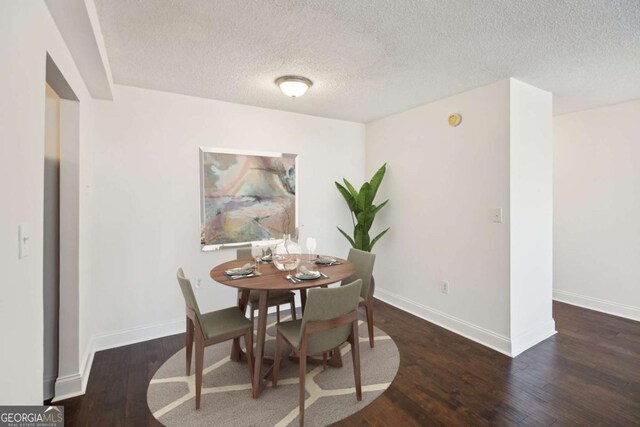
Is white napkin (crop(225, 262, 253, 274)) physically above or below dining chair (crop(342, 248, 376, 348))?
above

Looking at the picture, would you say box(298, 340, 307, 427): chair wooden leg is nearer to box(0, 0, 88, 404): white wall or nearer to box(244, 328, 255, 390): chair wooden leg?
box(244, 328, 255, 390): chair wooden leg

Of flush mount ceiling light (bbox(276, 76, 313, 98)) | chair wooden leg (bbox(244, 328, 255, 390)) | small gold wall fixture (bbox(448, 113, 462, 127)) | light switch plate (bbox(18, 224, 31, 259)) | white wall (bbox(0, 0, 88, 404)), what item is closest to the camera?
white wall (bbox(0, 0, 88, 404))

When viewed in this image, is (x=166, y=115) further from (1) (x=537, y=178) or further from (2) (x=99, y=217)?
(1) (x=537, y=178)

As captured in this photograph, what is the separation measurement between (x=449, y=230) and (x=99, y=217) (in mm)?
3376

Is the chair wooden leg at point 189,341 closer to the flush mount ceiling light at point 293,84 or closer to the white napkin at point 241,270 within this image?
the white napkin at point 241,270

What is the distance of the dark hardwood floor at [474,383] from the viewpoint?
6.25ft

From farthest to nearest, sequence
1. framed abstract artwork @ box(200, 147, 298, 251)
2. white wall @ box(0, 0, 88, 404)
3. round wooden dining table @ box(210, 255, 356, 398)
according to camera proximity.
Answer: framed abstract artwork @ box(200, 147, 298, 251), round wooden dining table @ box(210, 255, 356, 398), white wall @ box(0, 0, 88, 404)

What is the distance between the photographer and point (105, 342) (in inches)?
110

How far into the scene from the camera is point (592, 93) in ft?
9.98

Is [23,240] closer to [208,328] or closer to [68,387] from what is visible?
[208,328]

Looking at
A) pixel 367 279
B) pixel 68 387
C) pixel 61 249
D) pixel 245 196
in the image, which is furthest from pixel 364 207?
pixel 68 387

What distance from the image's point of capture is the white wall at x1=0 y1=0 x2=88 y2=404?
102 cm

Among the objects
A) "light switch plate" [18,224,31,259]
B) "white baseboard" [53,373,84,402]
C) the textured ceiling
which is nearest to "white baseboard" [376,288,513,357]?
the textured ceiling

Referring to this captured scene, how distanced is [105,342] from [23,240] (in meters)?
2.12
